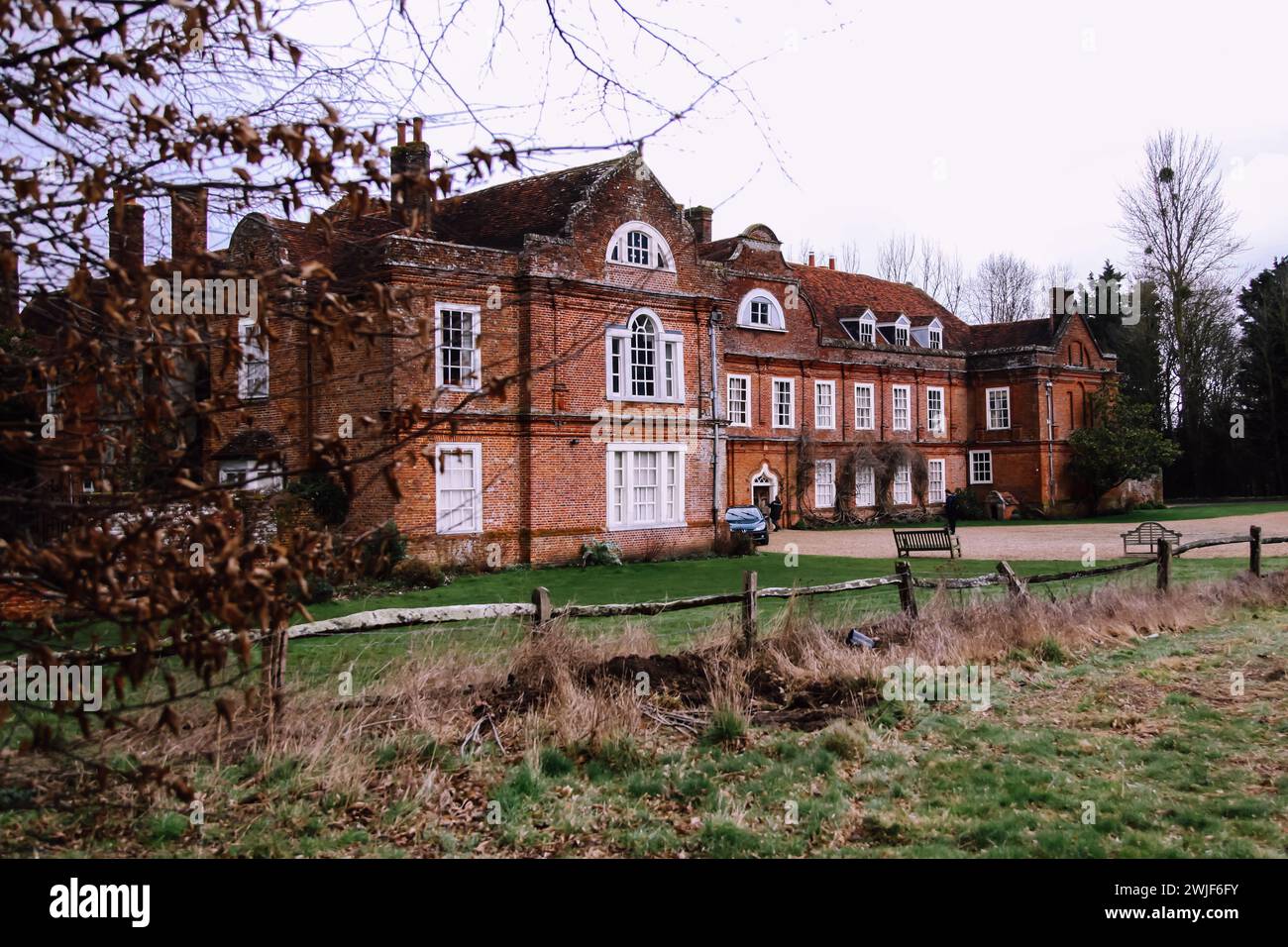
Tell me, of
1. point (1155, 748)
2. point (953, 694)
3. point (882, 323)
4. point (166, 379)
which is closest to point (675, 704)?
point (953, 694)

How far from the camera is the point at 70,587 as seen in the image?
3.18 m

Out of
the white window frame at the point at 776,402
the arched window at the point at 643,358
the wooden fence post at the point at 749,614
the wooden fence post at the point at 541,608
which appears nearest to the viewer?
the wooden fence post at the point at 541,608

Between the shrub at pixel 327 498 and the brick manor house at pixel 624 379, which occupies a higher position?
the brick manor house at pixel 624 379

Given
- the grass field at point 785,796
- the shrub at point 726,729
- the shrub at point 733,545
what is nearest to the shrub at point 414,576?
the shrub at point 733,545

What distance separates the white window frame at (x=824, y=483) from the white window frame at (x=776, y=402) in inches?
77.3

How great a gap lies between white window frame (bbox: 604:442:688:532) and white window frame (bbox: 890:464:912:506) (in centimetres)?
1767

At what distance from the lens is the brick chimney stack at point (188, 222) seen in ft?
12.8

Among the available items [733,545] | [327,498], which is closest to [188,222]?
[327,498]

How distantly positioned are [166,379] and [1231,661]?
11.3 m

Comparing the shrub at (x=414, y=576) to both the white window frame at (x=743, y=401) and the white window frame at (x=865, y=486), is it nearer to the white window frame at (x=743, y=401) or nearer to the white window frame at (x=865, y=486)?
the white window frame at (x=743, y=401)

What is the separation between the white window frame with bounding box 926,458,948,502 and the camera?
43969 mm

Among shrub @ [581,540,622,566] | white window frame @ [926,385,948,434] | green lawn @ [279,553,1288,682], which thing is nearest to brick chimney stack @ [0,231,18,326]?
green lawn @ [279,553,1288,682]

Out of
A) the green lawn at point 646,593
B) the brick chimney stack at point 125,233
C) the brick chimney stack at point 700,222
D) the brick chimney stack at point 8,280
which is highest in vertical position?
the brick chimney stack at point 700,222
